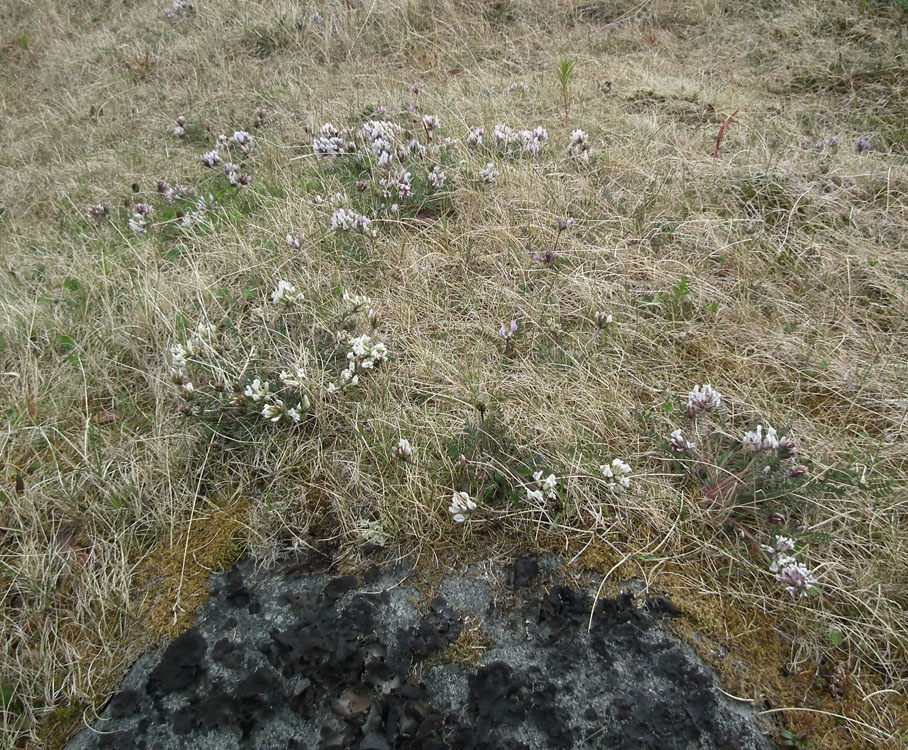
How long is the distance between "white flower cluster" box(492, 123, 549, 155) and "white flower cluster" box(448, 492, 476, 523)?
2877mm

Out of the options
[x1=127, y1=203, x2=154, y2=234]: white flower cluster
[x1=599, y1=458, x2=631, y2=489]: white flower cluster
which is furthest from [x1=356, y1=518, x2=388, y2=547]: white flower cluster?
[x1=127, y1=203, x2=154, y2=234]: white flower cluster

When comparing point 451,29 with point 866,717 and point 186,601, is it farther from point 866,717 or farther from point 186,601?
point 866,717

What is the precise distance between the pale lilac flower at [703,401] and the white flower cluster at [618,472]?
395 mm

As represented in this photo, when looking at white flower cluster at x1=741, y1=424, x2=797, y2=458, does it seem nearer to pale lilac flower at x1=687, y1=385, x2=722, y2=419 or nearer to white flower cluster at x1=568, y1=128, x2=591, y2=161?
pale lilac flower at x1=687, y1=385, x2=722, y2=419

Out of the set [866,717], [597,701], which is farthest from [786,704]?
[597,701]

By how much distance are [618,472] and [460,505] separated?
0.60 meters

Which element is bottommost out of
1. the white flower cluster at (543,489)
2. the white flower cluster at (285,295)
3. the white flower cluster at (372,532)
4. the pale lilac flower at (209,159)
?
the white flower cluster at (372,532)

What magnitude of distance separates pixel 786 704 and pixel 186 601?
6.62 ft

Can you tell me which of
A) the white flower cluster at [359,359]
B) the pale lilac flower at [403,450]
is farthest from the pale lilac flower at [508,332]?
the pale lilac flower at [403,450]

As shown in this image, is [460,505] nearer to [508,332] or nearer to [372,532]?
[372,532]

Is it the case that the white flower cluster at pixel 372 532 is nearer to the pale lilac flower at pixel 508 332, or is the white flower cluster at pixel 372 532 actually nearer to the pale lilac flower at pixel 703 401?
the pale lilac flower at pixel 508 332

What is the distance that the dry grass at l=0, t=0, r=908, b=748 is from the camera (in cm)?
229

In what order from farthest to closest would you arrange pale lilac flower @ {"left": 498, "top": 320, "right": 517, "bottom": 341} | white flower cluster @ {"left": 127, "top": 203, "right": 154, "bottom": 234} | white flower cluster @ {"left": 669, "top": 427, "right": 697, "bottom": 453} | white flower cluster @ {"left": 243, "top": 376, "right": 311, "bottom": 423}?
white flower cluster @ {"left": 127, "top": 203, "right": 154, "bottom": 234}
pale lilac flower @ {"left": 498, "top": 320, "right": 517, "bottom": 341}
white flower cluster @ {"left": 243, "top": 376, "right": 311, "bottom": 423}
white flower cluster @ {"left": 669, "top": 427, "right": 697, "bottom": 453}

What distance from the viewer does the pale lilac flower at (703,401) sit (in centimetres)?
258
